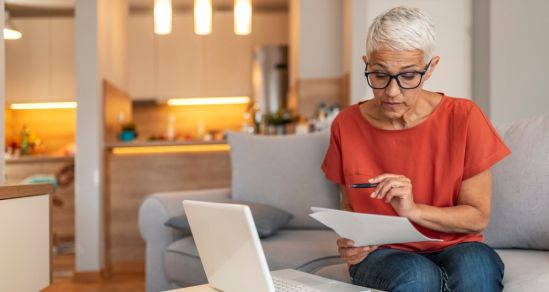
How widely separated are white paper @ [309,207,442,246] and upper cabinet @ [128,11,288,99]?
583cm

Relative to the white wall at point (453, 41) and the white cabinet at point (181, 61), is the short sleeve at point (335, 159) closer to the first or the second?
the white wall at point (453, 41)

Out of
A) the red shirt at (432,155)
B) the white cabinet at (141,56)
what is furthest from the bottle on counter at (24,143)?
the red shirt at (432,155)

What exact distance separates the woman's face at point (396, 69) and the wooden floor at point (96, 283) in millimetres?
2914

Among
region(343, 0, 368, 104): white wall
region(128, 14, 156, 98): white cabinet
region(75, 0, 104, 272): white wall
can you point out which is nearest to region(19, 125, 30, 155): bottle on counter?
region(128, 14, 156, 98): white cabinet

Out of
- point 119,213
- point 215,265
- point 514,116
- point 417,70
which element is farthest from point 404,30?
point 119,213

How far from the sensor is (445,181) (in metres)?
1.70

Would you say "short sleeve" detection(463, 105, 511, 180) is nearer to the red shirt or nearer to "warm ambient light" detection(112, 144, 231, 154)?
the red shirt

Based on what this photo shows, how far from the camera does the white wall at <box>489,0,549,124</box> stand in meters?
3.96

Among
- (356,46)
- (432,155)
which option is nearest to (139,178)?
(356,46)

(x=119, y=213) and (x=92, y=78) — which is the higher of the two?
(x=92, y=78)

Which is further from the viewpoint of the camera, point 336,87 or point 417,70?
point 336,87

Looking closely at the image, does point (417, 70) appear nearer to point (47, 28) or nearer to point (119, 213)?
point (119, 213)

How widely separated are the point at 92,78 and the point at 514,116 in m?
3.08

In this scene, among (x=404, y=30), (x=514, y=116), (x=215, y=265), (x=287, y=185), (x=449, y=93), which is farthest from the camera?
(x=449, y=93)
